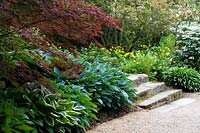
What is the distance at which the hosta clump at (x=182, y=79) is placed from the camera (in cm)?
701

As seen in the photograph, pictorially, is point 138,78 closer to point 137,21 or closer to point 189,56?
point 189,56

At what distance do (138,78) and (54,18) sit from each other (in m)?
3.61

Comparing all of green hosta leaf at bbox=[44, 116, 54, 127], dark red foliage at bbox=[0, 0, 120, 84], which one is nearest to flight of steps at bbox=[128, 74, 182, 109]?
green hosta leaf at bbox=[44, 116, 54, 127]

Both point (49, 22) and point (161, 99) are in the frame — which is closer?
point (49, 22)

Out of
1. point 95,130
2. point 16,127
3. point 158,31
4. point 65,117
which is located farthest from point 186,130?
point 158,31

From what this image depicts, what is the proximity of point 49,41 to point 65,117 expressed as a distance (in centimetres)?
102

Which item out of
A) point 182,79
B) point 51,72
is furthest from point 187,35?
point 51,72

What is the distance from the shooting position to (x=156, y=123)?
481 cm

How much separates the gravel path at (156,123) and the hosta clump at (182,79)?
1.38 m

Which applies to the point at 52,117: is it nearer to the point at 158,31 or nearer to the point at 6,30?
the point at 6,30

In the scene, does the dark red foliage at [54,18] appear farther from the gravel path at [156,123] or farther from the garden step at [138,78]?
the garden step at [138,78]

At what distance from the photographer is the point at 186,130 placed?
454 cm

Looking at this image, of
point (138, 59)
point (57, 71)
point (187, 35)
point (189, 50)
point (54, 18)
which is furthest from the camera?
point (187, 35)

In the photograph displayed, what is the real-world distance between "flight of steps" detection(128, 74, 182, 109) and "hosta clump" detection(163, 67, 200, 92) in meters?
0.18
